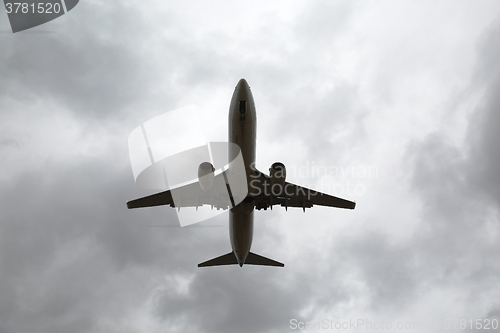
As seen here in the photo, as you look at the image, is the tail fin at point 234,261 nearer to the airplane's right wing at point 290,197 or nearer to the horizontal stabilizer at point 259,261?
the horizontal stabilizer at point 259,261

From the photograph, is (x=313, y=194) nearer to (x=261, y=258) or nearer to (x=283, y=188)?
(x=283, y=188)

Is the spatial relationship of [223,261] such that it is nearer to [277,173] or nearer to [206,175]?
[206,175]

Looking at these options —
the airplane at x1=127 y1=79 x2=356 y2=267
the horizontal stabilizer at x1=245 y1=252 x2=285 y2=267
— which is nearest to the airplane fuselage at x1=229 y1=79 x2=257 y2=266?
the airplane at x1=127 y1=79 x2=356 y2=267

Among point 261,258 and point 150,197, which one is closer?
point 150,197

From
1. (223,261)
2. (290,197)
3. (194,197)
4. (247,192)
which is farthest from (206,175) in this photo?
(223,261)

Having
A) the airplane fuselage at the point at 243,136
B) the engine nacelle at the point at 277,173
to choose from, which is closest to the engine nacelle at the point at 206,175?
the airplane fuselage at the point at 243,136

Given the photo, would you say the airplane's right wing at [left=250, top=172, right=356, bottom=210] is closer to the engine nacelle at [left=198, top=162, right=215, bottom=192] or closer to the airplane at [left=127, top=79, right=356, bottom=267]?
the airplane at [left=127, top=79, right=356, bottom=267]

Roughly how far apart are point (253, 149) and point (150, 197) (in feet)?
37.5

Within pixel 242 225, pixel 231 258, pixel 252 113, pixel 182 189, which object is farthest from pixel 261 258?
pixel 252 113

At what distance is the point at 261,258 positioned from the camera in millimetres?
46781

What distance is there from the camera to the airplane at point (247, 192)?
32.9 metres

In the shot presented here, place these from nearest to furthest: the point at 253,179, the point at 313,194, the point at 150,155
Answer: the point at 150,155
the point at 253,179
the point at 313,194

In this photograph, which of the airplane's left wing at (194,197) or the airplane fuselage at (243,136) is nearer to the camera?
the airplane fuselage at (243,136)

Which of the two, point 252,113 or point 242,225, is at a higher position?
point 252,113
